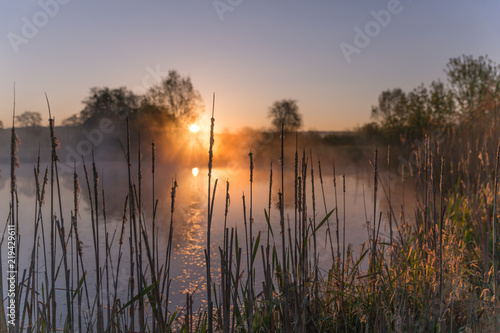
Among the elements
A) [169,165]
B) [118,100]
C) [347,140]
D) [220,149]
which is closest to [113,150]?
A: [118,100]

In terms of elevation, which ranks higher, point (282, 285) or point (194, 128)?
point (194, 128)

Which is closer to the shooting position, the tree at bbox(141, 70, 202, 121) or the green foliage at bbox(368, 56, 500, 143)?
the green foliage at bbox(368, 56, 500, 143)

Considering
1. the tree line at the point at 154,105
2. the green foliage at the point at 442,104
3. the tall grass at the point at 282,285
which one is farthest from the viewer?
the tree line at the point at 154,105

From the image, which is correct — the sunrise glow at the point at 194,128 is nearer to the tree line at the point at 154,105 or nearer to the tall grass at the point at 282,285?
the tree line at the point at 154,105

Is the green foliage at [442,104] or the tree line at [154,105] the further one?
the tree line at [154,105]

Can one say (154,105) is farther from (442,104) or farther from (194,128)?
(442,104)

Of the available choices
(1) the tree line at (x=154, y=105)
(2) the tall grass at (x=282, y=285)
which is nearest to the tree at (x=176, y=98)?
(1) the tree line at (x=154, y=105)

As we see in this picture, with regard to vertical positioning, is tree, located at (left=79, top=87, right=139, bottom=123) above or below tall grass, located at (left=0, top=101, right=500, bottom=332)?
above

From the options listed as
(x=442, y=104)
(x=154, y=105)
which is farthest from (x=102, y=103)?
(x=442, y=104)

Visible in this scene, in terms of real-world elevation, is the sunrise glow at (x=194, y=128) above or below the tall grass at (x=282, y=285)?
above

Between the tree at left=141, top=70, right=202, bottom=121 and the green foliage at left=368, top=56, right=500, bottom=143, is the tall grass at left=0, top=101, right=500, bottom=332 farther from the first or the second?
the tree at left=141, top=70, right=202, bottom=121

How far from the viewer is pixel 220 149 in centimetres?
2855

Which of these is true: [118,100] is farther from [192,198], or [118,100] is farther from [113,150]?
[192,198]

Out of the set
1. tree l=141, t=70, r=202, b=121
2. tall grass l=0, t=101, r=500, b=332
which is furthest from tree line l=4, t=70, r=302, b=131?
tall grass l=0, t=101, r=500, b=332
